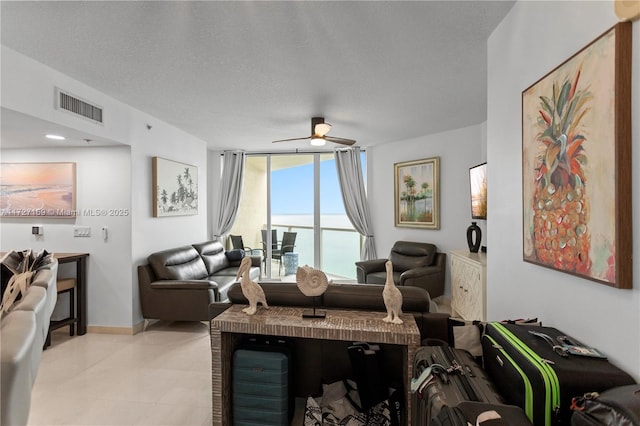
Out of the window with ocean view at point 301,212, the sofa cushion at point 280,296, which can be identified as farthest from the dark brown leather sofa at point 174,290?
the window with ocean view at point 301,212

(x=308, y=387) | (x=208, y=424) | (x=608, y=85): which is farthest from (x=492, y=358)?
(x=208, y=424)

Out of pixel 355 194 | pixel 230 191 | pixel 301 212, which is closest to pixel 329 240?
pixel 301 212

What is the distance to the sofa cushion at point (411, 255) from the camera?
468cm

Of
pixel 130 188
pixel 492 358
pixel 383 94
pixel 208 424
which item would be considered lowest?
pixel 208 424

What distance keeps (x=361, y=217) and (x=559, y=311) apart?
4.63m

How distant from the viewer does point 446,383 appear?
3.94 feet

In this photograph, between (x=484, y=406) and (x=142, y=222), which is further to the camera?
(x=142, y=222)

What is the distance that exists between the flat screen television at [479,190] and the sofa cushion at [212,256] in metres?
3.83

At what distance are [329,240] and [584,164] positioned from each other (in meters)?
5.21

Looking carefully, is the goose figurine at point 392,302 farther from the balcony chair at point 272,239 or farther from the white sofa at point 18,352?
the balcony chair at point 272,239

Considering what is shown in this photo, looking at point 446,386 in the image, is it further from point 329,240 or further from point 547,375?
point 329,240

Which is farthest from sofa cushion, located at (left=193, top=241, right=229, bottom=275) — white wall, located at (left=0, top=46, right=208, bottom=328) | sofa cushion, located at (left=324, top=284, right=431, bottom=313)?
sofa cushion, located at (left=324, top=284, right=431, bottom=313)

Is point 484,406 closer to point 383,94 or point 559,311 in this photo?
point 559,311

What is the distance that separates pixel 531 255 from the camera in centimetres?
160
